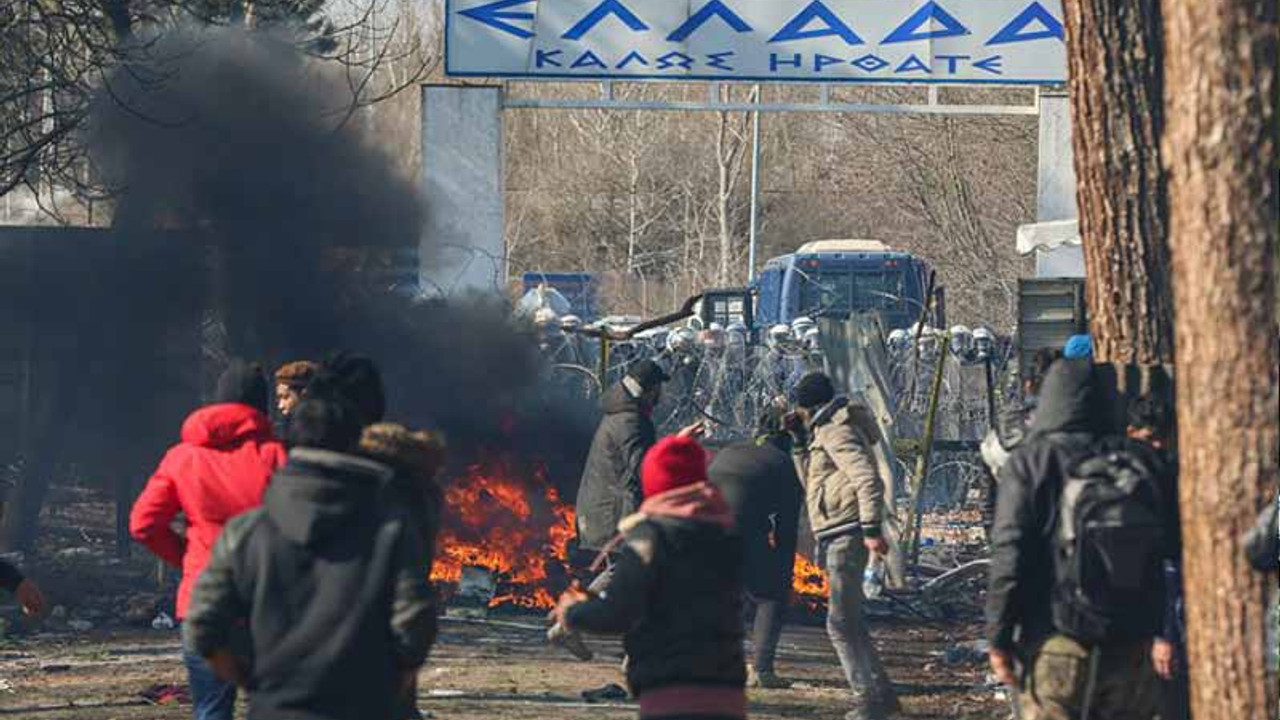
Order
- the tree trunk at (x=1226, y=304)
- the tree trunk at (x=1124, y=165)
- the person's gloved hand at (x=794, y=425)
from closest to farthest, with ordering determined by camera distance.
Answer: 1. the tree trunk at (x=1226, y=304)
2. the tree trunk at (x=1124, y=165)
3. the person's gloved hand at (x=794, y=425)

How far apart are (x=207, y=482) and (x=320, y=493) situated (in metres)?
1.74

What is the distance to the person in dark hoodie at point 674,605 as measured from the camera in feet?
20.1

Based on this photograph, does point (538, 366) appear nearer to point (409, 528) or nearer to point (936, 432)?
point (936, 432)

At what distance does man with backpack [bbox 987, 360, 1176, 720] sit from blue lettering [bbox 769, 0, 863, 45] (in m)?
13.0

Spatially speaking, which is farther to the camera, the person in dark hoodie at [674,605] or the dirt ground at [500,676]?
the dirt ground at [500,676]

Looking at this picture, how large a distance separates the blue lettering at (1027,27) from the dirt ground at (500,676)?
7.42 meters

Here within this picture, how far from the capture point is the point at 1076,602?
256 inches

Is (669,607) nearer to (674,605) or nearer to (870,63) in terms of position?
(674,605)

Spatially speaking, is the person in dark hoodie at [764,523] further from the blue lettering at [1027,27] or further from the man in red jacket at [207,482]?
the blue lettering at [1027,27]

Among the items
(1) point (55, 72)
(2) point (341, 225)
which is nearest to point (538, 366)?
(2) point (341, 225)

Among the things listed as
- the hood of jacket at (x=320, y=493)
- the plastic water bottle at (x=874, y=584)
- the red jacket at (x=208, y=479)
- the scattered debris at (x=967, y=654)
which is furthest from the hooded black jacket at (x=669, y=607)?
the scattered debris at (x=967, y=654)

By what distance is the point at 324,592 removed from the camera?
5.52 meters

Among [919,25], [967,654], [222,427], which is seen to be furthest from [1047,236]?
[222,427]

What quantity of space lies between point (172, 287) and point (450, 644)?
617 centimetres
